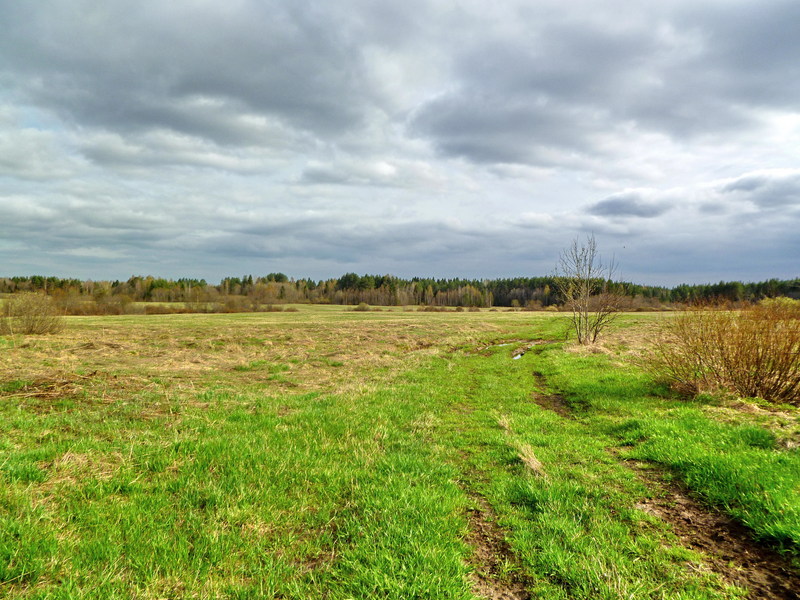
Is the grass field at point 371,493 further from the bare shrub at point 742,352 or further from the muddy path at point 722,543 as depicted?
the bare shrub at point 742,352

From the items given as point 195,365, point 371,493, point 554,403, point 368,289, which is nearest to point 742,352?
point 554,403

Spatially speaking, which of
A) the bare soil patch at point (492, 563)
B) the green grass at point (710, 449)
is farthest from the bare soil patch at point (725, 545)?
the bare soil patch at point (492, 563)

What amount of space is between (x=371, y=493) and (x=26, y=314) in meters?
36.0

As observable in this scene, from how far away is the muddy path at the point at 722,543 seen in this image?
3.98m

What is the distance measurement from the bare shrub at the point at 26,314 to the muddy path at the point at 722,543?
38.9m

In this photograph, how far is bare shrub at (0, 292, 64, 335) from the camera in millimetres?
28203

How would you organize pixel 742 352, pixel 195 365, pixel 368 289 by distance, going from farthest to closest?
pixel 368 289, pixel 195 365, pixel 742 352

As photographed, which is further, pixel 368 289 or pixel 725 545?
pixel 368 289

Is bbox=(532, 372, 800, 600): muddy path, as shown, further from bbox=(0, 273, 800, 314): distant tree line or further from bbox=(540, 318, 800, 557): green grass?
bbox=(0, 273, 800, 314): distant tree line

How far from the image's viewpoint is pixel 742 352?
11164 millimetres

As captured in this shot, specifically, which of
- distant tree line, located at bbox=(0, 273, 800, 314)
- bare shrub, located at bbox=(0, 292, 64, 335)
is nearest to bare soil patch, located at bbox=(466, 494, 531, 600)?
bare shrub, located at bbox=(0, 292, 64, 335)

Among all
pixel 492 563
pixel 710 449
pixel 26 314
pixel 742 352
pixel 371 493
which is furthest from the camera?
pixel 26 314

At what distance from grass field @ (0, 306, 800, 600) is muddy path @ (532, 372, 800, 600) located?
5 cm

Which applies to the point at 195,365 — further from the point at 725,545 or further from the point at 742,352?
the point at 742,352
